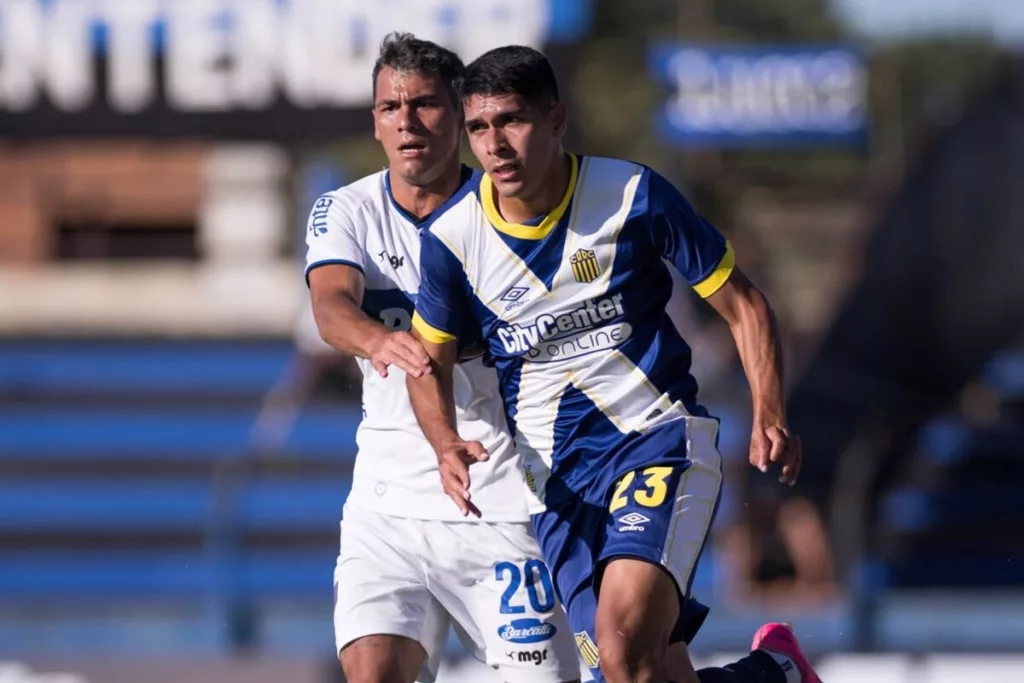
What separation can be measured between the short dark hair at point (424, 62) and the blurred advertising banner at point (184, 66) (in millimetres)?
3961

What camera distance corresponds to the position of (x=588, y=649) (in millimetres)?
4426

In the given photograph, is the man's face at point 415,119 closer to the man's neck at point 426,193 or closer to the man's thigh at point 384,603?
the man's neck at point 426,193

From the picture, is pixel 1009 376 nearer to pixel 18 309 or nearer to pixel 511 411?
pixel 511 411

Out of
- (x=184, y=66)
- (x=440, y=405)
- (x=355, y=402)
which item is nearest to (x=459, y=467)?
(x=440, y=405)

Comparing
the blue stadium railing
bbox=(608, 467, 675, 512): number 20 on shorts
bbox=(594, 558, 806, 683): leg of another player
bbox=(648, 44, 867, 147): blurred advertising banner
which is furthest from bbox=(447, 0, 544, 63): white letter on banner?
bbox=(648, 44, 867, 147): blurred advertising banner

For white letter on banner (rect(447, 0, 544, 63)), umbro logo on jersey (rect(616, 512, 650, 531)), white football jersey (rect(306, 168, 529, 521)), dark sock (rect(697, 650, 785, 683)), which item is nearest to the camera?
umbro logo on jersey (rect(616, 512, 650, 531))

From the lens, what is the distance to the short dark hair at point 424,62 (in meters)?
4.79

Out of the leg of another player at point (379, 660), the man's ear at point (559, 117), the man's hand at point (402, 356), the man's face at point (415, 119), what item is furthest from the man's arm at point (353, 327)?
the leg of another player at point (379, 660)

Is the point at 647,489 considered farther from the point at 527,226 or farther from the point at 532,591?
the point at 527,226

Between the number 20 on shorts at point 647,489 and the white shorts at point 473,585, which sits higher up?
the number 20 on shorts at point 647,489

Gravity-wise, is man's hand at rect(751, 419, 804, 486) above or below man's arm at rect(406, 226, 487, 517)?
below

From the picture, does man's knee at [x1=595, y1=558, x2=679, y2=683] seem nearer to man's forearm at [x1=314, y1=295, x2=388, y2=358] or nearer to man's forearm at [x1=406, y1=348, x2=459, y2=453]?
man's forearm at [x1=406, y1=348, x2=459, y2=453]

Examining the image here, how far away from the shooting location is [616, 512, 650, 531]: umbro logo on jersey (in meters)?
4.30

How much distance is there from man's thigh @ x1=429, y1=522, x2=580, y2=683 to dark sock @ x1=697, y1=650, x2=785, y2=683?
0.42 metres
